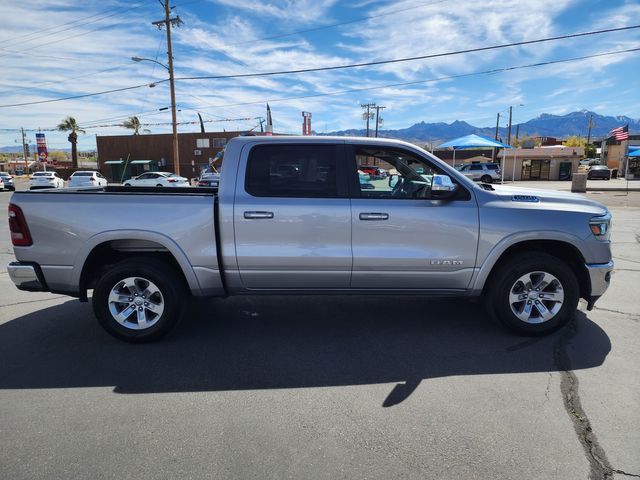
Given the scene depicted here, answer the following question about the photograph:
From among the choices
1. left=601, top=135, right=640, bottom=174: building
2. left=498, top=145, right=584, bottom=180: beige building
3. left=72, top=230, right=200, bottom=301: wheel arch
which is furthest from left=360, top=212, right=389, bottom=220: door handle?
left=601, top=135, right=640, bottom=174: building

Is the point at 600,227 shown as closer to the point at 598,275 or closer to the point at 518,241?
the point at 598,275

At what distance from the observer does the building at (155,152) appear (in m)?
48.1

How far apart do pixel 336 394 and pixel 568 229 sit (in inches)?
103

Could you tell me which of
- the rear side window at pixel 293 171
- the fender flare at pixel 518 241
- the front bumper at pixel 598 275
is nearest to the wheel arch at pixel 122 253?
the rear side window at pixel 293 171

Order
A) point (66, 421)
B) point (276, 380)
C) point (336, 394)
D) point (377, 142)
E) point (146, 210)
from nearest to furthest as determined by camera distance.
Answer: point (66, 421), point (336, 394), point (276, 380), point (146, 210), point (377, 142)

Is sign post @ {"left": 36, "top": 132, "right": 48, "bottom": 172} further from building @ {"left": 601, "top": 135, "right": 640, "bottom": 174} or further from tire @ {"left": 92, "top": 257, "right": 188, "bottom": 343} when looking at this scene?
building @ {"left": 601, "top": 135, "right": 640, "bottom": 174}

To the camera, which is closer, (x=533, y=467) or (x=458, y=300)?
(x=533, y=467)

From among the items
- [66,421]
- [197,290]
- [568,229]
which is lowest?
[66,421]

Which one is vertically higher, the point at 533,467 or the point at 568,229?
the point at 568,229

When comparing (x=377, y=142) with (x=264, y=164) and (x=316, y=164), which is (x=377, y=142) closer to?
(x=316, y=164)

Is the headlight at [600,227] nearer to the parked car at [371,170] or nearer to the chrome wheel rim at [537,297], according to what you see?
the chrome wheel rim at [537,297]

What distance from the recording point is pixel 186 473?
2404mm

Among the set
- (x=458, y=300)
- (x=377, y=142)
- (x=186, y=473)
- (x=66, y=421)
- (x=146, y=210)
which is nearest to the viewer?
(x=186, y=473)

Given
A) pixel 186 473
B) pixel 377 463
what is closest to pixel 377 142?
pixel 377 463
